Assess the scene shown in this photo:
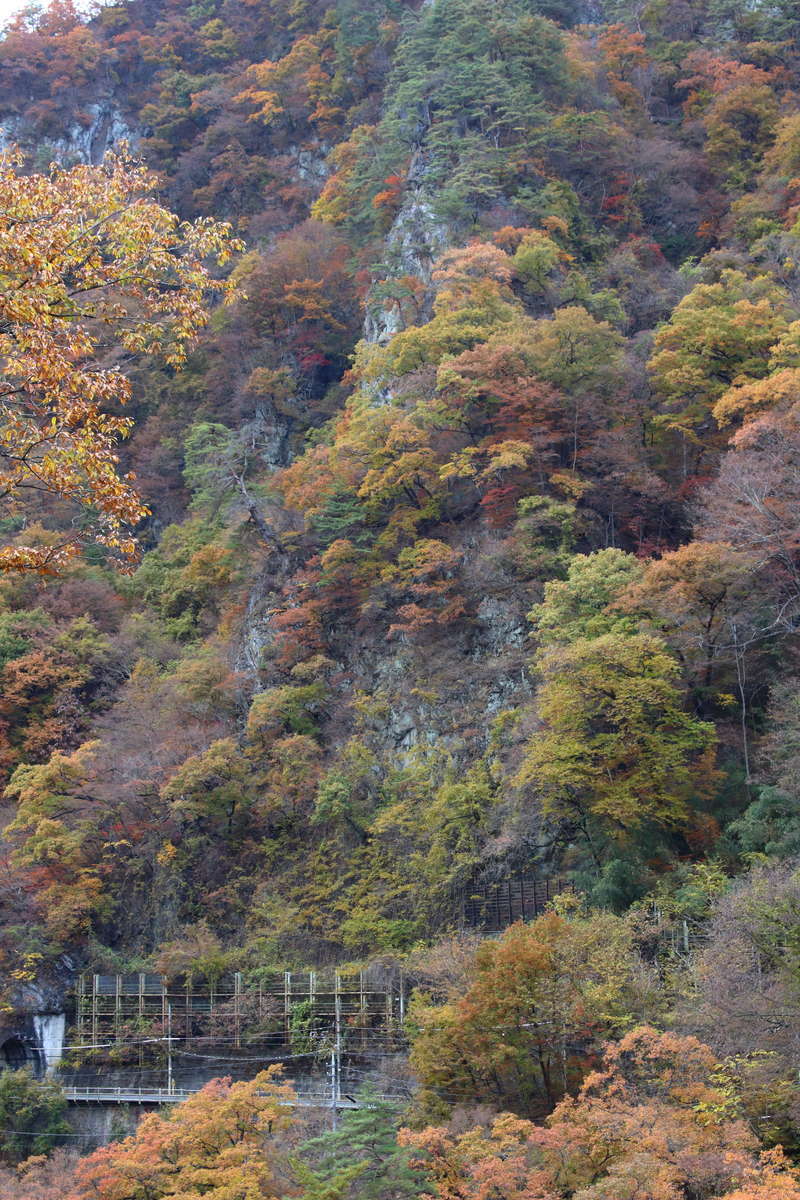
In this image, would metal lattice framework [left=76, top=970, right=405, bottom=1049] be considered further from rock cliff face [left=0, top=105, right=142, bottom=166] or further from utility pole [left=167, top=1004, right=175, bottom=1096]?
rock cliff face [left=0, top=105, right=142, bottom=166]

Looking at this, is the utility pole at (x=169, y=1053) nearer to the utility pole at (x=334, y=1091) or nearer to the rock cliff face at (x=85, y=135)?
the utility pole at (x=334, y=1091)

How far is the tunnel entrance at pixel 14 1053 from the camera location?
28062 mm

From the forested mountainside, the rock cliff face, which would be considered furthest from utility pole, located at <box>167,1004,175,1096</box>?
the rock cliff face

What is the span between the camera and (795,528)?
2338 centimetres

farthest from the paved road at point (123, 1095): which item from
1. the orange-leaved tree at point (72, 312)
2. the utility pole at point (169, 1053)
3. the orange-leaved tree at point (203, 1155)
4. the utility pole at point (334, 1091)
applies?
the orange-leaved tree at point (72, 312)

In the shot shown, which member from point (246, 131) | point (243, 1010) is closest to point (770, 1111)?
point (243, 1010)

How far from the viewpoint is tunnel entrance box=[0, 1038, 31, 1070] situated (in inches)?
1105

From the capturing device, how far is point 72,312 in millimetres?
9062

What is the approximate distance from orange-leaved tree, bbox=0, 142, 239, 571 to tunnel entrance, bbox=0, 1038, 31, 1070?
22.3m

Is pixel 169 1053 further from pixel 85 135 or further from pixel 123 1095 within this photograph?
pixel 85 135

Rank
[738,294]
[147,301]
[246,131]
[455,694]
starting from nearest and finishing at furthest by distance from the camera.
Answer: [147,301] → [455,694] → [738,294] → [246,131]

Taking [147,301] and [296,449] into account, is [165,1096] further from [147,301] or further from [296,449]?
[296,449]

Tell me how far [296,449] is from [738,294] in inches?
747

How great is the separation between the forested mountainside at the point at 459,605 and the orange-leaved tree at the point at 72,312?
7cm
